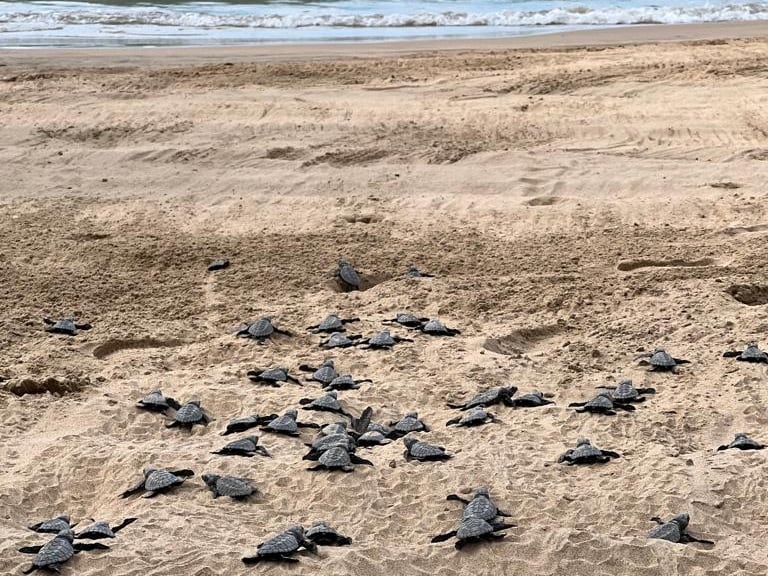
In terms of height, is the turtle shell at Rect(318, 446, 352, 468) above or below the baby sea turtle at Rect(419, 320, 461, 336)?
below

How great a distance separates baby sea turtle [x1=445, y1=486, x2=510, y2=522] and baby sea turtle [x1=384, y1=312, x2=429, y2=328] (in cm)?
175

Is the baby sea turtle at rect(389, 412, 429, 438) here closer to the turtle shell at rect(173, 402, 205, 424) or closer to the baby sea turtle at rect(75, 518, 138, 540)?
the turtle shell at rect(173, 402, 205, 424)

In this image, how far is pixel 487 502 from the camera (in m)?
3.47

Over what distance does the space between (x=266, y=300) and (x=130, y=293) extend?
0.79m

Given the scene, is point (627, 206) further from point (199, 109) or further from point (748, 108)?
point (199, 109)

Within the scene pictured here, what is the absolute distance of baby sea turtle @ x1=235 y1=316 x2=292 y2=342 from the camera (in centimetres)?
514

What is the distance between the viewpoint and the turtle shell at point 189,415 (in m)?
4.20

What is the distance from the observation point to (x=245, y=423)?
4164 mm

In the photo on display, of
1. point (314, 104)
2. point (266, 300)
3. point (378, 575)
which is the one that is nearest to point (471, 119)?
point (314, 104)

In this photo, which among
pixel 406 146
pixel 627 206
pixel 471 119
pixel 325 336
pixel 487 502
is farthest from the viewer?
pixel 471 119

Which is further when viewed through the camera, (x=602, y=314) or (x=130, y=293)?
(x=130, y=293)

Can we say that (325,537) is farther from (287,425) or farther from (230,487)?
(287,425)

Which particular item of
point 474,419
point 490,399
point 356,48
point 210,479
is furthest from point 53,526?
point 356,48

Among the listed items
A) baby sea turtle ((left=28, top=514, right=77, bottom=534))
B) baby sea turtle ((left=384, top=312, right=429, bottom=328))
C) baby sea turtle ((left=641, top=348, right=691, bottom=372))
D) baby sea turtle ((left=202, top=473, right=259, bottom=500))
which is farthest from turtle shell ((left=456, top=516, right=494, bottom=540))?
baby sea turtle ((left=384, top=312, right=429, bottom=328))
